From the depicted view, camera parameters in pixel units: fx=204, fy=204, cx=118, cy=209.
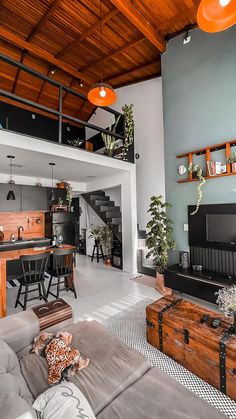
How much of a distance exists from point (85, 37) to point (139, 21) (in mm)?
1398

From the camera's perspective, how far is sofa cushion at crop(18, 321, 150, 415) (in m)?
1.29

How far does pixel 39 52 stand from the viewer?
509cm

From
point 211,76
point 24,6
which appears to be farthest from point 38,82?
point 211,76

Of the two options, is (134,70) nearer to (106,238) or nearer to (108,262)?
(106,238)

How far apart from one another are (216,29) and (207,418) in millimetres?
2780

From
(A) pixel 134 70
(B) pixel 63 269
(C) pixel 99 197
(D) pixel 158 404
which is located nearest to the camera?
(D) pixel 158 404

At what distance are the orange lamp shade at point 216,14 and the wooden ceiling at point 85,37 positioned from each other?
2.77 meters

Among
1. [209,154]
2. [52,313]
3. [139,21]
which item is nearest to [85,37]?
[139,21]

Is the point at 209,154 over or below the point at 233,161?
over

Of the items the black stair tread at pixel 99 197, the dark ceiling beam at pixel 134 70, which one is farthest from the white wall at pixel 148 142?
the black stair tread at pixel 99 197

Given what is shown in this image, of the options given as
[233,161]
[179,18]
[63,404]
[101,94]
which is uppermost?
[179,18]

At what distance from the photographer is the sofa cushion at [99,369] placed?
129cm

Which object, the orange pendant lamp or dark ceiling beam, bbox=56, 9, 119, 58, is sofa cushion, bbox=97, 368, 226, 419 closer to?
the orange pendant lamp

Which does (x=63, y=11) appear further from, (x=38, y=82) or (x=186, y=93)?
(x=186, y=93)
